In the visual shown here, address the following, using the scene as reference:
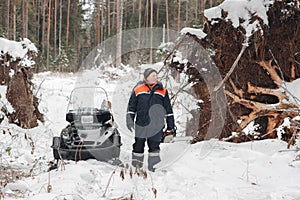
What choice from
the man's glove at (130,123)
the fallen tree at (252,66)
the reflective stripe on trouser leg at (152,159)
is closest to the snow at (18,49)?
the fallen tree at (252,66)

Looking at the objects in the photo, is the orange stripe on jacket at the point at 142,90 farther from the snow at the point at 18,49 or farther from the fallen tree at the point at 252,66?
the snow at the point at 18,49

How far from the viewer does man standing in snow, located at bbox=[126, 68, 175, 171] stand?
4.99m

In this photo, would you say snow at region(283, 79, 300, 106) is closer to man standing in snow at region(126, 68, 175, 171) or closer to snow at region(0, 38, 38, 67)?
man standing in snow at region(126, 68, 175, 171)

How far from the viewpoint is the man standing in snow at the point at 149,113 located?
16.4 feet

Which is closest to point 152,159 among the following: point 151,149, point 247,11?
point 151,149

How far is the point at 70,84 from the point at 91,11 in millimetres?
18220

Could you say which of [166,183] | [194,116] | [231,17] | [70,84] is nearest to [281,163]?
[166,183]

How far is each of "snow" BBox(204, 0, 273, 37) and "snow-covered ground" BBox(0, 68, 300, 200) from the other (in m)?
2.16

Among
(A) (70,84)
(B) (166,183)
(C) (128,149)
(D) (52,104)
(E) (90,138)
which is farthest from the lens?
(A) (70,84)

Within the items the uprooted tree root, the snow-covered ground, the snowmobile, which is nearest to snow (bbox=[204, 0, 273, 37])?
the snow-covered ground

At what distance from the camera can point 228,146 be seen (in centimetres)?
612

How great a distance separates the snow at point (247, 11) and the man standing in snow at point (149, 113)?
2.22m

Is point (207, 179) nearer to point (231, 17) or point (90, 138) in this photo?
point (90, 138)

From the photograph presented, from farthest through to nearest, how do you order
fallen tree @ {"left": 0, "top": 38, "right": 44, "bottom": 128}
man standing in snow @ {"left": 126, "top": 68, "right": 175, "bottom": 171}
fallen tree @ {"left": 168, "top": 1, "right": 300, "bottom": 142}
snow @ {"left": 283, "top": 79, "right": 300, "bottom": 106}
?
fallen tree @ {"left": 0, "top": 38, "right": 44, "bottom": 128} < fallen tree @ {"left": 168, "top": 1, "right": 300, "bottom": 142} < snow @ {"left": 283, "top": 79, "right": 300, "bottom": 106} < man standing in snow @ {"left": 126, "top": 68, "right": 175, "bottom": 171}
